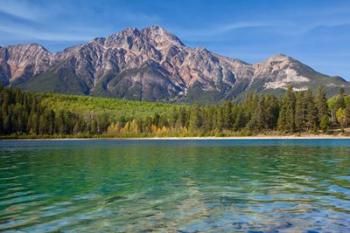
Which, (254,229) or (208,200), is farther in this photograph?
(208,200)

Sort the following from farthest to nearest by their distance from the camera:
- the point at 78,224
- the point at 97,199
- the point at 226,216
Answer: the point at 97,199
the point at 226,216
the point at 78,224

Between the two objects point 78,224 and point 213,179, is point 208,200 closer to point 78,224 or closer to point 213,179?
point 78,224

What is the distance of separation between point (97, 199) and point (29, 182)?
1279 cm

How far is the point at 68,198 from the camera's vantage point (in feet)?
95.9

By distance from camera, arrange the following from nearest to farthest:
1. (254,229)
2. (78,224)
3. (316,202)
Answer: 1. (254,229)
2. (78,224)
3. (316,202)

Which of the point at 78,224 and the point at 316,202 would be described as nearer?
the point at 78,224

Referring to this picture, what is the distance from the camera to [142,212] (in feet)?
77.9

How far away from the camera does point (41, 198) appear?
29.4m

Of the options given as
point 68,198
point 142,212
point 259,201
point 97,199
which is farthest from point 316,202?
point 68,198

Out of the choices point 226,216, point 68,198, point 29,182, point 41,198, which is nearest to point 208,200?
point 226,216

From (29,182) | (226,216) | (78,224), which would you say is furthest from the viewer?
(29,182)

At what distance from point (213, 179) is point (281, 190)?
8815 mm

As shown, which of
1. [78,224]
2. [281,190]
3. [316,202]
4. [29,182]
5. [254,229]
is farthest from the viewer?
[29,182]

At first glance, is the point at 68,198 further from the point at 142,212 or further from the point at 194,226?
the point at 194,226
